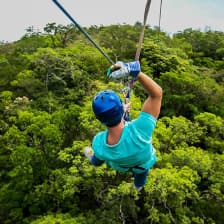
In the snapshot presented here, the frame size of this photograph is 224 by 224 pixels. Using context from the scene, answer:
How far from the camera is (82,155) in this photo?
11.6 m

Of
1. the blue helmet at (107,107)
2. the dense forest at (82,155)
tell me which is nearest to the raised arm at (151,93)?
the blue helmet at (107,107)

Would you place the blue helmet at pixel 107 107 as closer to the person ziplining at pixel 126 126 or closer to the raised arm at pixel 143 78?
the person ziplining at pixel 126 126

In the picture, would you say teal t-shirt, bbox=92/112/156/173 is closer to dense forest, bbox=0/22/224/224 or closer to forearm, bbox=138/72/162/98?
forearm, bbox=138/72/162/98

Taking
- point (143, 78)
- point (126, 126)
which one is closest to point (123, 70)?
point (143, 78)

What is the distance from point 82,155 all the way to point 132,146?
952cm

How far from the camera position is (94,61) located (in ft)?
59.9

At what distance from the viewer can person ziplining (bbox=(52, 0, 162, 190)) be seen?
2061mm

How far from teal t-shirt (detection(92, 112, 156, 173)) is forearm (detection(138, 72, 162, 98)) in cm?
11

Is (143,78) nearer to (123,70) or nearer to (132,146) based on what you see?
(123,70)

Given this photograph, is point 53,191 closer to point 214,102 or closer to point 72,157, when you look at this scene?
point 72,157

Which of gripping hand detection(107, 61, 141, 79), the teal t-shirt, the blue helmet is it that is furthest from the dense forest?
gripping hand detection(107, 61, 141, 79)

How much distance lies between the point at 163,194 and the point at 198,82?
8588mm

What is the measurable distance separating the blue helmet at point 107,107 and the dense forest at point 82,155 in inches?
332

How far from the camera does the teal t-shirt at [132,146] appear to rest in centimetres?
214
